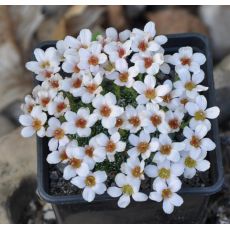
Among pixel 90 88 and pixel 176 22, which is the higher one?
pixel 90 88

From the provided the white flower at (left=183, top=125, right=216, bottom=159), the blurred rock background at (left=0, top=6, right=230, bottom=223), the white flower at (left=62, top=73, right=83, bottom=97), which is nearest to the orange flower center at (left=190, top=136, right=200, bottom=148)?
the white flower at (left=183, top=125, right=216, bottom=159)

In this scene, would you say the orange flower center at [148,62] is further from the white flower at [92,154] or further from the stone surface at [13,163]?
the stone surface at [13,163]

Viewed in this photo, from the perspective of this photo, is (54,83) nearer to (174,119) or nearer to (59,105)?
(59,105)

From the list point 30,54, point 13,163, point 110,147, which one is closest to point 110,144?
point 110,147

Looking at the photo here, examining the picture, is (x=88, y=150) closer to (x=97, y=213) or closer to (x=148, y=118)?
(x=148, y=118)

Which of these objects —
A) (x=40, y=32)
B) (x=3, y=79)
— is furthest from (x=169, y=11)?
(x=3, y=79)

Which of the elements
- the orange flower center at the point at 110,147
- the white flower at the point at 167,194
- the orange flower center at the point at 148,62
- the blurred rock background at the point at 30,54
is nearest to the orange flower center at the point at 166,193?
the white flower at the point at 167,194

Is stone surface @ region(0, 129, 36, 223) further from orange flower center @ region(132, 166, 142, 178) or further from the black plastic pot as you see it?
orange flower center @ region(132, 166, 142, 178)
